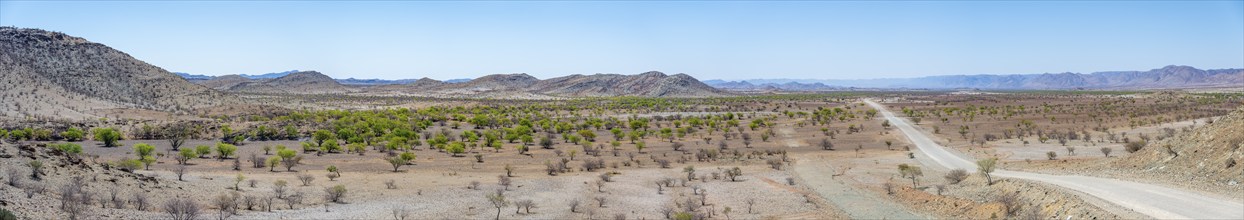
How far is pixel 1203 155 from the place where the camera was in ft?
67.3

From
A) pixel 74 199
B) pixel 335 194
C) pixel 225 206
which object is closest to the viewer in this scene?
pixel 74 199

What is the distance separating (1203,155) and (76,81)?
293 ft

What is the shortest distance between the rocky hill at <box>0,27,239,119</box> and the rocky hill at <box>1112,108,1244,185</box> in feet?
220

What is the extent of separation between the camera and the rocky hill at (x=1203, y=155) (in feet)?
62.2

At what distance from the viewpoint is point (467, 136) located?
148 ft

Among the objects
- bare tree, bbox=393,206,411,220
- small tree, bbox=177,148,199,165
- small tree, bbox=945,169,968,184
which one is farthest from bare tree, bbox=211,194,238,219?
small tree, bbox=945,169,968,184

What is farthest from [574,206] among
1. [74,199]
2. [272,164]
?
[272,164]

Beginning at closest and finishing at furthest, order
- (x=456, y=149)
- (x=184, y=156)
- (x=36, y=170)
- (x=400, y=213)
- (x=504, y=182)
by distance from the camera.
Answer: (x=36, y=170), (x=400, y=213), (x=504, y=182), (x=184, y=156), (x=456, y=149)

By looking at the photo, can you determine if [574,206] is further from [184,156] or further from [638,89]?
[638,89]

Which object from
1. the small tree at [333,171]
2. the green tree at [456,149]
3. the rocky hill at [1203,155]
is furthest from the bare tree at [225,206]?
the rocky hill at [1203,155]

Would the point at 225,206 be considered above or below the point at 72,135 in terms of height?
below

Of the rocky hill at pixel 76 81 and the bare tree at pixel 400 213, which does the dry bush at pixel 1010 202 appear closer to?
the bare tree at pixel 400 213

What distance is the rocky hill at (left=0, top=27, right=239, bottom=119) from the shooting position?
59906mm

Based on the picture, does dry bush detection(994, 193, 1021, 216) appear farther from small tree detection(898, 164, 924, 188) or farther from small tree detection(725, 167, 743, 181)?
small tree detection(725, 167, 743, 181)
